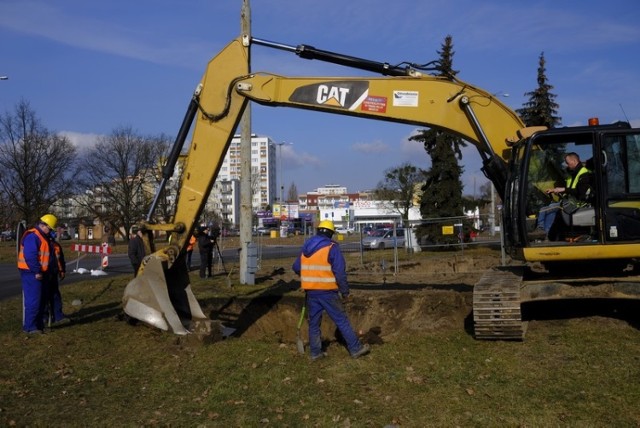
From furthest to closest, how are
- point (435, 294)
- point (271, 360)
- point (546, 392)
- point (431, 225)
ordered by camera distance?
point (431, 225) → point (435, 294) → point (271, 360) → point (546, 392)

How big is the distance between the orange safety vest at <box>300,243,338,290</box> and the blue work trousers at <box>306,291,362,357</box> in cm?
11

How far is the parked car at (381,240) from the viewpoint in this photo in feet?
77.8

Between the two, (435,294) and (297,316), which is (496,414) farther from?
(297,316)

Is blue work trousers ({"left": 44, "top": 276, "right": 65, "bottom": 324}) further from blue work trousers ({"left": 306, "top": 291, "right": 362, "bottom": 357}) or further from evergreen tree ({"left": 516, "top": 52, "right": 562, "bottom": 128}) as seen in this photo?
evergreen tree ({"left": 516, "top": 52, "right": 562, "bottom": 128})

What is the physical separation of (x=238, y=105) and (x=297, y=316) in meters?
4.36

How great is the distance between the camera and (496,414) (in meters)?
5.40

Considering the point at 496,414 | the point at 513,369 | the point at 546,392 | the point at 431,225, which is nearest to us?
the point at 496,414

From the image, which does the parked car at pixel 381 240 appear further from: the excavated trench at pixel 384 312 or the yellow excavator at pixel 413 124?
the yellow excavator at pixel 413 124

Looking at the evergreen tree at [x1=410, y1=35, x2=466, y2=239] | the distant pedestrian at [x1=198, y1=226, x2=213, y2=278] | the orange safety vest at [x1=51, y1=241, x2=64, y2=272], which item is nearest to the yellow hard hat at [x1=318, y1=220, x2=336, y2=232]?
the orange safety vest at [x1=51, y1=241, x2=64, y2=272]

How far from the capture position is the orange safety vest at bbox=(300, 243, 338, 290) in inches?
305

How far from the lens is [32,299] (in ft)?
31.0

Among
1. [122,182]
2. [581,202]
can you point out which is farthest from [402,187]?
[581,202]

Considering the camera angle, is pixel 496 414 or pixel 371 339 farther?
pixel 371 339

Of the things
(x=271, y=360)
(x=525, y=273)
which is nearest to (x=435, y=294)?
(x=525, y=273)
